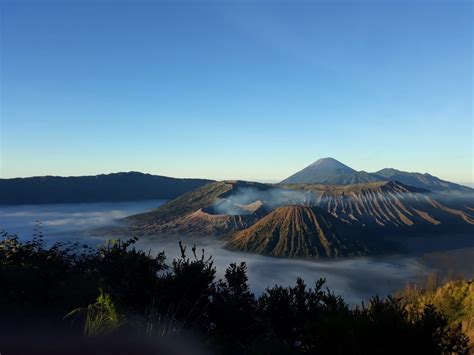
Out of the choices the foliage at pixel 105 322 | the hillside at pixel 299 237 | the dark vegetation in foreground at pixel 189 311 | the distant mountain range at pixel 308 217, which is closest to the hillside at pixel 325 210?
the distant mountain range at pixel 308 217

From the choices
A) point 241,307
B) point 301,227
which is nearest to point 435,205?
point 301,227

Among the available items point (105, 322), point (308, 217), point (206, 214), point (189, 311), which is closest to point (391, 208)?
point (308, 217)

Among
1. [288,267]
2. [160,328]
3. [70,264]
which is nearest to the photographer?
[160,328]

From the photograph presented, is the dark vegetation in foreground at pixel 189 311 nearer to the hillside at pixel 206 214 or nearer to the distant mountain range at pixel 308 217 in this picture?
the distant mountain range at pixel 308 217

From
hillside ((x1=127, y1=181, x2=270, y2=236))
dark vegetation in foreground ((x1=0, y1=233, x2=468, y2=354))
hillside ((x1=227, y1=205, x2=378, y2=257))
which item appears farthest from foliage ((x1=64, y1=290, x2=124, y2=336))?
hillside ((x1=127, y1=181, x2=270, y2=236))

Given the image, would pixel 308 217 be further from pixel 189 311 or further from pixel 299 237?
pixel 189 311

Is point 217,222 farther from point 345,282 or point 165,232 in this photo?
point 345,282

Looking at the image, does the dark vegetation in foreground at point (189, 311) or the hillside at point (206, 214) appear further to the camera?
the hillside at point (206, 214)

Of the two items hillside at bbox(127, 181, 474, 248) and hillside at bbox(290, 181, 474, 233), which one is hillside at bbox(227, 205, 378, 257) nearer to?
hillside at bbox(127, 181, 474, 248)
